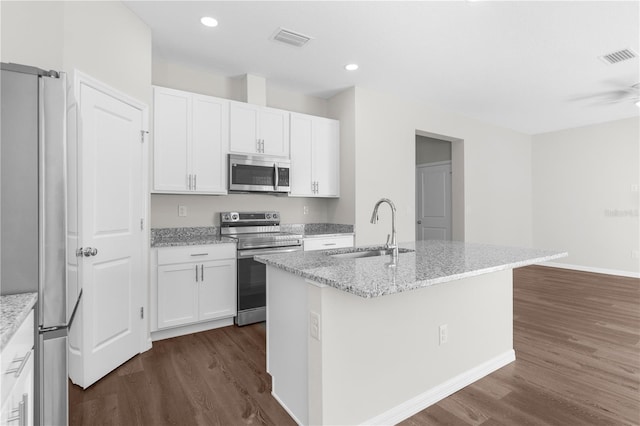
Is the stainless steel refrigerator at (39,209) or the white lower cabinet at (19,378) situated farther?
the stainless steel refrigerator at (39,209)

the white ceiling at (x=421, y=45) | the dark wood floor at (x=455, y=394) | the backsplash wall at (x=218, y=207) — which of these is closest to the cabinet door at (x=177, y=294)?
the dark wood floor at (x=455, y=394)

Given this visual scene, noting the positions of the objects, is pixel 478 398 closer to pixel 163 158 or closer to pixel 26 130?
pixel 26 130

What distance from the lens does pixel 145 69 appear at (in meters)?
2.84

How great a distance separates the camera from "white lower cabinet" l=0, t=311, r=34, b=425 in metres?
0.91

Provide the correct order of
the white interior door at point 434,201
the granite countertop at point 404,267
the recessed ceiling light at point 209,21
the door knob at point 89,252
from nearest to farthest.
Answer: the granite countertop at point 404,267 < the door knob at point 89,252 < the recessed ceiling light at point 209,21 < the white interior door at point 434,201

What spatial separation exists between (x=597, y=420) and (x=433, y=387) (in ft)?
2.90

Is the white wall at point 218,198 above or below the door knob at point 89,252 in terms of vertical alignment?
above

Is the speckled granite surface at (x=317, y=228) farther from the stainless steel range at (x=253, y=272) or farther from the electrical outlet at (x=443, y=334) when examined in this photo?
the electrical outlet at (x=443, y=334)

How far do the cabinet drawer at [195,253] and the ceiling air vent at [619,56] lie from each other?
4.28m

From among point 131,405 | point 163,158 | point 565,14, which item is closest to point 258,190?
point 163,158

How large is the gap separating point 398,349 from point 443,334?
1.34 ft

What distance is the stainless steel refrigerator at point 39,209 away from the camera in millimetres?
1142

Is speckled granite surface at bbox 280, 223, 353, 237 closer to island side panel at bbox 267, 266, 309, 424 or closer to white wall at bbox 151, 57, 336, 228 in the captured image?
white wall at bbox 151, 57, 336, 228

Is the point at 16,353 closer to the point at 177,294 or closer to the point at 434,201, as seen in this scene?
the point at 177,294
